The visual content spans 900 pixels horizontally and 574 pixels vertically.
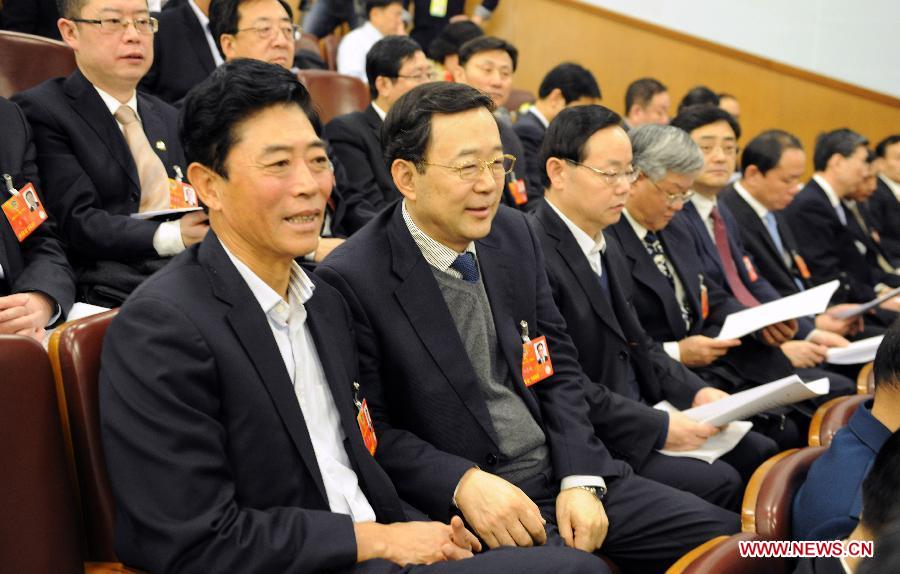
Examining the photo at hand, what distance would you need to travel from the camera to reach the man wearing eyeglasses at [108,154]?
226 centimetres

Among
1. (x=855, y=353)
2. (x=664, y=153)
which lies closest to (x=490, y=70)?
(x=664, y=153)

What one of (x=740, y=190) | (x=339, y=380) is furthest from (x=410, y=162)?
(x=740, y=190)

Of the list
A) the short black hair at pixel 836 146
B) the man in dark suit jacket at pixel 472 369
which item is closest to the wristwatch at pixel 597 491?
the man in dark suit jacket at pixel 472 369

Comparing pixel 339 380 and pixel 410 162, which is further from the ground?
pixel 410 162

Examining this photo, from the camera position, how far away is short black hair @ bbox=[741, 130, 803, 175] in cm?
380

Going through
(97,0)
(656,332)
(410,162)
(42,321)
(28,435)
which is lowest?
(656,332)

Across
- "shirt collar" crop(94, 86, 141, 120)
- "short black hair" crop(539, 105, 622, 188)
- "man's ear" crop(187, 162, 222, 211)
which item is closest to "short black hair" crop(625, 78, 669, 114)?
"short black hair" crop(539, 105, 622, 188)

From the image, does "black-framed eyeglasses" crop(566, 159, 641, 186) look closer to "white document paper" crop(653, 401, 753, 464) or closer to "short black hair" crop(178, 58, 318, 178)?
"white document paper" crop(653, 401, 753, 464)

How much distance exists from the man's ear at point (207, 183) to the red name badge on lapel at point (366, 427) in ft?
1.39

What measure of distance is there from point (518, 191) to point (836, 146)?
1939mm

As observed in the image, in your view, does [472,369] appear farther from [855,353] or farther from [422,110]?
[855,353]

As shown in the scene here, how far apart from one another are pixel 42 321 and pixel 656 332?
5.66 ft

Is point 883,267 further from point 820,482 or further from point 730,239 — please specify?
point 820,482

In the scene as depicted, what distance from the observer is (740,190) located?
3.89 metres
